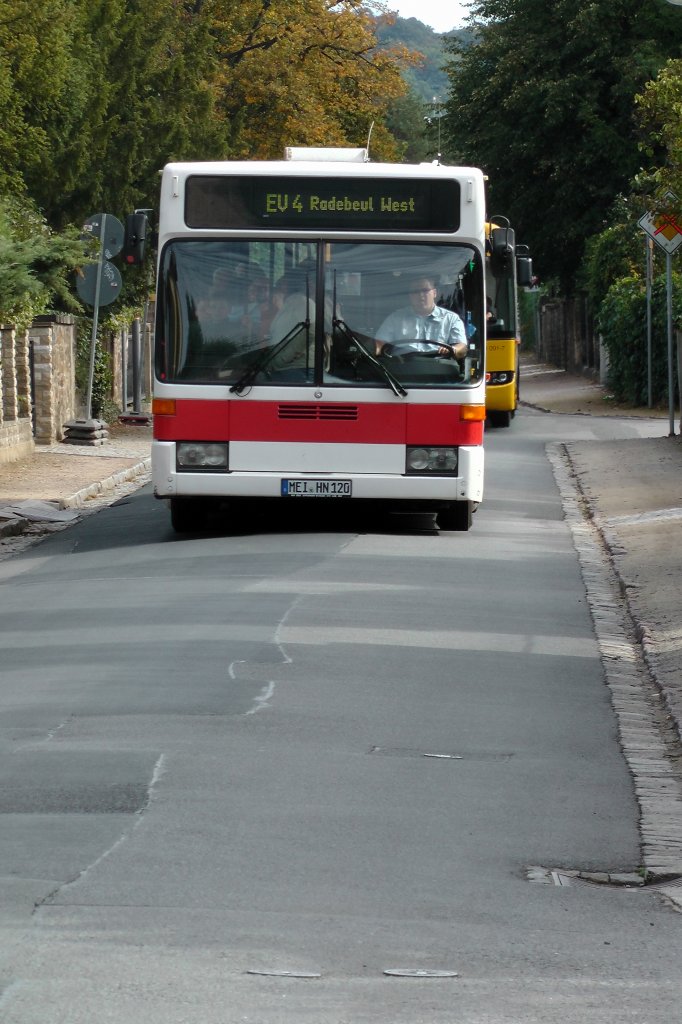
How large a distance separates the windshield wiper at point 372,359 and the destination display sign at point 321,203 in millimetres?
835

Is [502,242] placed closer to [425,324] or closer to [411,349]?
[425,324]

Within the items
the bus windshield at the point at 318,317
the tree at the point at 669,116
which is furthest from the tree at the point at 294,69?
the bus windshield at the point at 318,317

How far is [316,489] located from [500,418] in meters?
18.0

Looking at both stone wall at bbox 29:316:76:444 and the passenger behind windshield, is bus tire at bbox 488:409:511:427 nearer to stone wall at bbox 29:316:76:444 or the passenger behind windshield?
stone wall at bbox 29:316:76:444

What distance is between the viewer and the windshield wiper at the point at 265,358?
15305mm

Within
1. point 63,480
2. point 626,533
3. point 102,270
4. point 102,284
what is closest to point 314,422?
point 626,533

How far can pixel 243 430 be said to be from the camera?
15.4m

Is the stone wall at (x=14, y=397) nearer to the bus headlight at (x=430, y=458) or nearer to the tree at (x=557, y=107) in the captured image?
the bus headlight at (x=430, y=458)

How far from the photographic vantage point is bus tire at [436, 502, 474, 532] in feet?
52.6

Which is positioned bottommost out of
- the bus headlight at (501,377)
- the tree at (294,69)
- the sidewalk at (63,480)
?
the sidewalk at (63,480)

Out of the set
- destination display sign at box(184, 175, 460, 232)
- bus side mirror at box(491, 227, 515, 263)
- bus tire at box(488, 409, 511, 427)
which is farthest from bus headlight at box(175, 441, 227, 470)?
bus tire at box(488, 409, 511, 427)

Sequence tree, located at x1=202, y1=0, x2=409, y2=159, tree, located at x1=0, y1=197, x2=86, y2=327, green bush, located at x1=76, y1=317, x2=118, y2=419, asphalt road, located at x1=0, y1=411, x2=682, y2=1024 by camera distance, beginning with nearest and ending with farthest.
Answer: asphalt road, located at x1=0, y1=411, x2=682, y2=1024 → tree, located at x1=0, y1=197, x2=86, y2=327 → green bush, located at x1=76, y1=317, x2=118, y2=419 → tree, located at x1=202, y1=0, x2=409, y2=159

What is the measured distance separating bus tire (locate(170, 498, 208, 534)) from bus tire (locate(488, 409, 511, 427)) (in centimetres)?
1719

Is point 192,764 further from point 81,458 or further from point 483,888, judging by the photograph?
point 81,458
